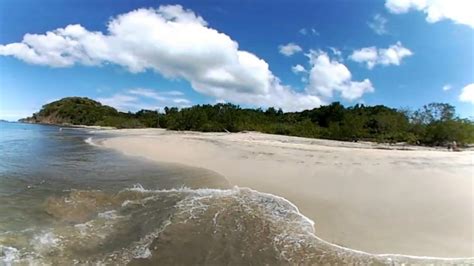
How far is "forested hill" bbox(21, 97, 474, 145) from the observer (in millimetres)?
37031

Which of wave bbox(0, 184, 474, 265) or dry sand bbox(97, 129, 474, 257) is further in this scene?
dry sand bbox(97, 129, 474, 257)

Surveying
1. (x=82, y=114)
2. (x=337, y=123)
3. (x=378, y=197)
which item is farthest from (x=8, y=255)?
(x=82, y=114)

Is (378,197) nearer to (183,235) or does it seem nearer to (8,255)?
(183,235)

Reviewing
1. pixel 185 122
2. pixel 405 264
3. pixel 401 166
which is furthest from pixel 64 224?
pixel 185 122

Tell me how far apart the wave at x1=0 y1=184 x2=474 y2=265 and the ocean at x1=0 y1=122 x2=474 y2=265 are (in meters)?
0.02

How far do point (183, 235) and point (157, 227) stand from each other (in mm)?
823

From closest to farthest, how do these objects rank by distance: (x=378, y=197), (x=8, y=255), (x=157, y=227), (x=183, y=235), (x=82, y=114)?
1. (x=8, y=255)
2. (x=183, y=235)
3. (x=157, y=227)
4. (x=378, y=197)
5. (x=82, y=114)

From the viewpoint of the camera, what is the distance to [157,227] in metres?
7.41

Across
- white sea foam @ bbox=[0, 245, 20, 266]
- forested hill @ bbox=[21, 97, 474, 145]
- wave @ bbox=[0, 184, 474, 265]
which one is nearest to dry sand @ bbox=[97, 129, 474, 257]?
wave @ bbox=[0, 184, 474, 265]

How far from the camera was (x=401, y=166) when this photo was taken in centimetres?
1380

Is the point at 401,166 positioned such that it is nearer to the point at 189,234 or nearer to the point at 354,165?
the point at 354,165

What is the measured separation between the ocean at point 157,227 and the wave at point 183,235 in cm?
2

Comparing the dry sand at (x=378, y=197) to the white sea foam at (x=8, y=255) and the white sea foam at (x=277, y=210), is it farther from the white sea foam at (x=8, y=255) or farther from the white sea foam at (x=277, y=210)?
the white sea foam at (x=8, y=255)

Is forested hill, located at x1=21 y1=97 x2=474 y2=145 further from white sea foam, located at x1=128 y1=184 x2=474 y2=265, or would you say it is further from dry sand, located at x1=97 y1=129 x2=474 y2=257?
white sea foam, located at x1=128 y1=184 x2=474 y2=265
